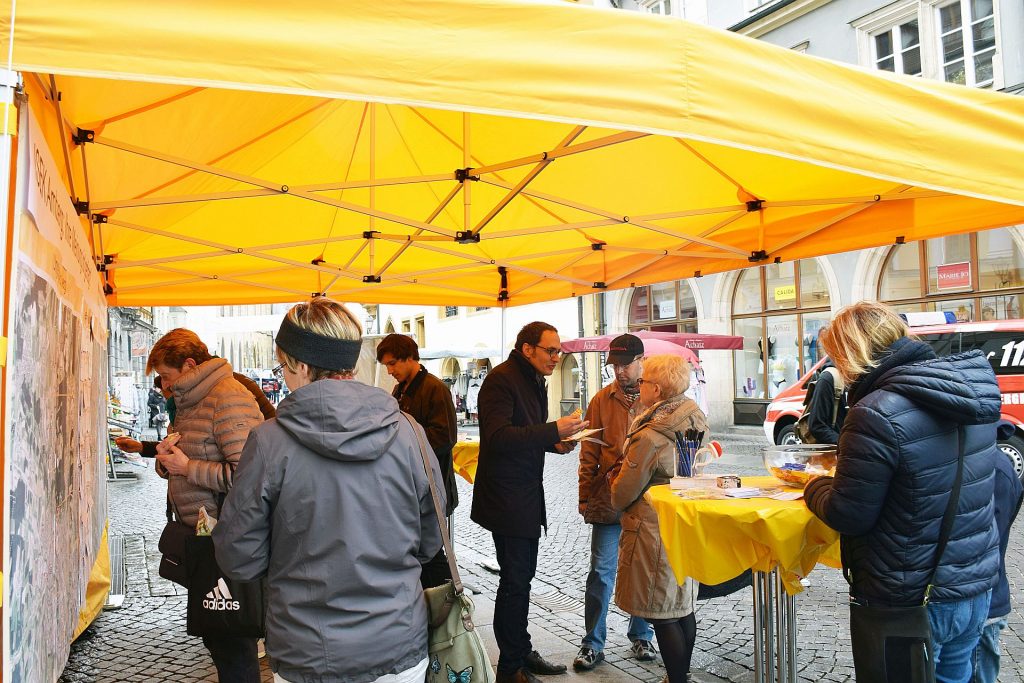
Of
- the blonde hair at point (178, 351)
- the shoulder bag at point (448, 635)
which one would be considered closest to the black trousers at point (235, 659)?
the blonde hair at point (178, 351)

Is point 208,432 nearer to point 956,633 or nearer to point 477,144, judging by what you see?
point 477,144

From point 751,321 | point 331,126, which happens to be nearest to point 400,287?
point 331,126

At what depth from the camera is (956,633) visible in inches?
107

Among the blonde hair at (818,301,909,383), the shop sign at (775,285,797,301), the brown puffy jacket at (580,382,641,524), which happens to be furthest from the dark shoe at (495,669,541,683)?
the shop sign at (775,285,797,301)

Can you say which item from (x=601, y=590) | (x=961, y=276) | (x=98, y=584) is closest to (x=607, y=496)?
(x=601, y=590)

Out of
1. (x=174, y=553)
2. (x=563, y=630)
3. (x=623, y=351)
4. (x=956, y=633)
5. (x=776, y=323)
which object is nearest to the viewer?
(x=956, y=633)

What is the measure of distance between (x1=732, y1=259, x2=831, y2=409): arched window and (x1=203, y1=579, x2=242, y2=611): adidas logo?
17576 millimetres

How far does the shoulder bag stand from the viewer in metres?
2.34

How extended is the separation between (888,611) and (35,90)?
320cm

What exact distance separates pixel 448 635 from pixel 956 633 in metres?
1.71

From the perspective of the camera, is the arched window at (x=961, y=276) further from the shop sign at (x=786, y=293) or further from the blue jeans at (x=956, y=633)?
the blue jeans at (x=956, y=633)

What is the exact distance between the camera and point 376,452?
212 centimetres

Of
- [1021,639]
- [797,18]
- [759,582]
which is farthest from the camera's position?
[797,18]

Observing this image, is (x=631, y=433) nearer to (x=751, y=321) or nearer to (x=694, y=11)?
(x=751, y=321)
